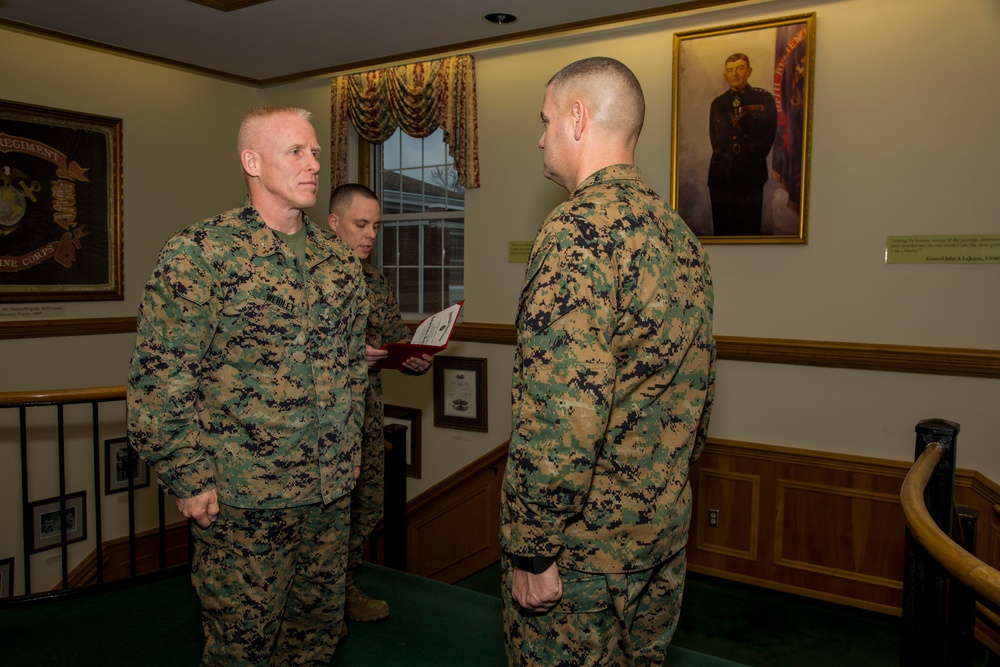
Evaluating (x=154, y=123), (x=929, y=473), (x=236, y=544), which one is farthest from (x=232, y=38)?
(x=929, y=473)

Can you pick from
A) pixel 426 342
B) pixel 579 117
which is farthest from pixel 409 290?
pixel 579 117

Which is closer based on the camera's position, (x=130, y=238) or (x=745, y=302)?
(x=745, y=302)

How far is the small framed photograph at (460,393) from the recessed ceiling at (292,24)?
222cm

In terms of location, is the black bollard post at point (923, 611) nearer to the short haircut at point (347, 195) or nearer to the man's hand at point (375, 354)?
the man's hand at point (375, 354)

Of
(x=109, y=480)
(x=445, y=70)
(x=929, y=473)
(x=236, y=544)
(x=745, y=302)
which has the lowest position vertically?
(x=109, y=480)

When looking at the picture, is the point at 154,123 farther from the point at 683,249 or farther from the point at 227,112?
the point at 683,249

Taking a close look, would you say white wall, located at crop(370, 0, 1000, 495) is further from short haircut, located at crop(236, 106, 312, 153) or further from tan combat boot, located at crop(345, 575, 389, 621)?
short haircut, located at crop(236, 106, 312, 153)

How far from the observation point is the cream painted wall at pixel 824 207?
138 inches

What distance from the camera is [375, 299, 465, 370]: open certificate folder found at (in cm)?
261

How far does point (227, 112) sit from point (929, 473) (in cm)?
565

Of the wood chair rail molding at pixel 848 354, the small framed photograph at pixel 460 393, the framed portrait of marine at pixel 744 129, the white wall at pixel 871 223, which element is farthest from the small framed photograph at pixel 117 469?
the framed portrait of marine at pixel 744 129

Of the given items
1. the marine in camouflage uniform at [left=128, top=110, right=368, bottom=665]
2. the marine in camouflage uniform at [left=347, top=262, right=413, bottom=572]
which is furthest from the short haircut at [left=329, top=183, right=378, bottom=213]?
the marine in camouflage uniform at [left=128, top=110, right=368, bottom=665]

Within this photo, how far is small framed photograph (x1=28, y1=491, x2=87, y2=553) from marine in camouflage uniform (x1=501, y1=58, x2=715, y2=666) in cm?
439

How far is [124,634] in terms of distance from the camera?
8.86 feet
